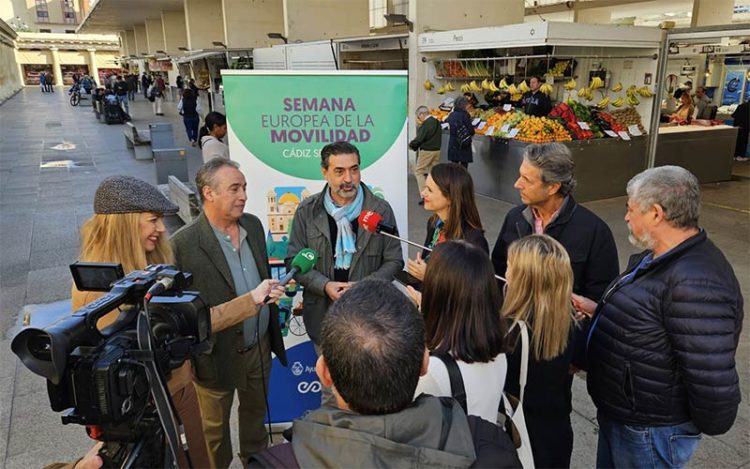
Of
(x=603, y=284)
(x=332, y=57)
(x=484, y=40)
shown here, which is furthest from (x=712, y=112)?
(x=603, y=284)

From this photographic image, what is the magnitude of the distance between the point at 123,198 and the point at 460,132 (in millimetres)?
7048

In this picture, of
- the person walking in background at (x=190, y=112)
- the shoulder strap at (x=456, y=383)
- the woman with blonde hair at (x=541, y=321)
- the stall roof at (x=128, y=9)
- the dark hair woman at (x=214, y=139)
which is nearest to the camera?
the shoulder strap at (x=456, y=383)

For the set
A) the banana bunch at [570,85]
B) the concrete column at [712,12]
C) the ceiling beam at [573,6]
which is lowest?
the banana bunch at [570,85]

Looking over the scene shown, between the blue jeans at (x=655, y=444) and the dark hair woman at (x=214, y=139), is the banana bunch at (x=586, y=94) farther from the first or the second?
the blue jeans at (x=655, y=444)

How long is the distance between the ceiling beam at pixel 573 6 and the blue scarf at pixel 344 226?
15732 millimetres

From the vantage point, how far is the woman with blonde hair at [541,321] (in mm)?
1853

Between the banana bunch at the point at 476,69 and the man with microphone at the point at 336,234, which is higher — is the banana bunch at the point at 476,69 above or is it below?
above

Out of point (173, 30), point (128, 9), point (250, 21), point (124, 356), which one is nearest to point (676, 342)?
point (124, 356)

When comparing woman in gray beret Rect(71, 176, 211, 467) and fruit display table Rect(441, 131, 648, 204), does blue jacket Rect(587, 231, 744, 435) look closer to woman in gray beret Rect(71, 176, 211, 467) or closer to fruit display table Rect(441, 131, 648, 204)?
woman in gray beret Rect(71, 176, 211, 467)

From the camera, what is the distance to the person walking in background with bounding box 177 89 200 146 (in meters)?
13.7

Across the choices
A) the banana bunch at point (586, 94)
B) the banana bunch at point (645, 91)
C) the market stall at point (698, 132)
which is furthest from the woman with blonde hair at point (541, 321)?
the banana bunch at point (645, 91)

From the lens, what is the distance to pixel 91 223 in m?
1.96

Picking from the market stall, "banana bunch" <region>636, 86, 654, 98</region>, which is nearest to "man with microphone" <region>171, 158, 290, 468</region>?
the market stall

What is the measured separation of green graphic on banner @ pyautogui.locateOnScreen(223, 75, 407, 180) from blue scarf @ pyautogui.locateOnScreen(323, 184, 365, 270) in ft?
1.80
